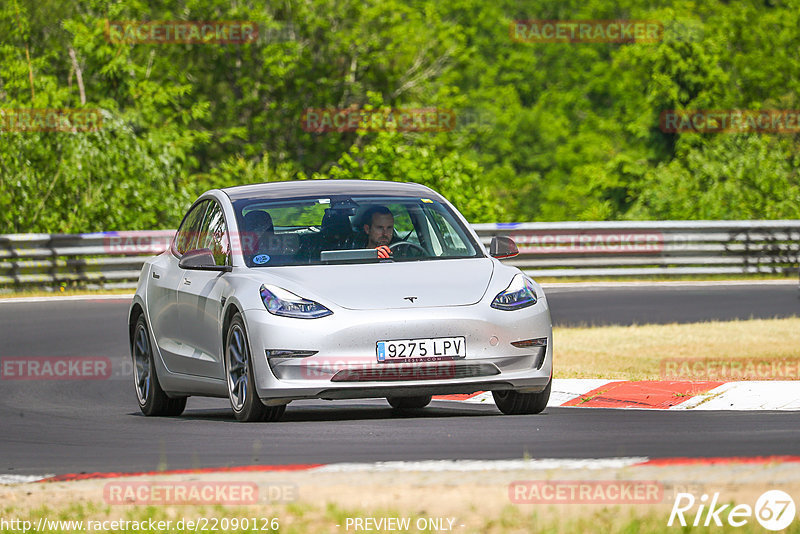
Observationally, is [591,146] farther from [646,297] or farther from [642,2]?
[646,297]

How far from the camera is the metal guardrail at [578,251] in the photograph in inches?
961

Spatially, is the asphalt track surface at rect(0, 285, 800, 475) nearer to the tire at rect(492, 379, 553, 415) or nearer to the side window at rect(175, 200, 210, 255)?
the tire at rect(492, 379, 553, 415)

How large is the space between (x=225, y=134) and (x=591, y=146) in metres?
23.1

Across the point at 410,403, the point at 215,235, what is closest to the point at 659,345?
the point at 410,403

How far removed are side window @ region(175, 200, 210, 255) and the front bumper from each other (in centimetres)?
194

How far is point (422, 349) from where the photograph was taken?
905 centimetres

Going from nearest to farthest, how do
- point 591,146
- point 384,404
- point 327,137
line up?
1. point 384,404
2. point 327,137
3. point 591,146

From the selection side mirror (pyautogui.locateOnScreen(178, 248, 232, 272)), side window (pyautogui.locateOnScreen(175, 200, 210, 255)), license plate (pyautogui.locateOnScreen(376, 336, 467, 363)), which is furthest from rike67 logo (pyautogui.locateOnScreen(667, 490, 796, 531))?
side window (pyautogui.locateOnScreen(175, 200, 210, 255))

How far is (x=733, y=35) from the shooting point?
61.2m

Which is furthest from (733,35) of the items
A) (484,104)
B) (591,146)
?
(484,104)

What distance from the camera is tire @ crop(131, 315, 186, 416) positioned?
11.0 meters

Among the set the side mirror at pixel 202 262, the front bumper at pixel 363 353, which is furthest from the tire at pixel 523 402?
the side mirror at pixel 202 262

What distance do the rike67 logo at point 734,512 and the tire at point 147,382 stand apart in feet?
18.9

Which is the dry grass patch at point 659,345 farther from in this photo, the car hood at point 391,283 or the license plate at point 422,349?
the license plate at point 422,349
